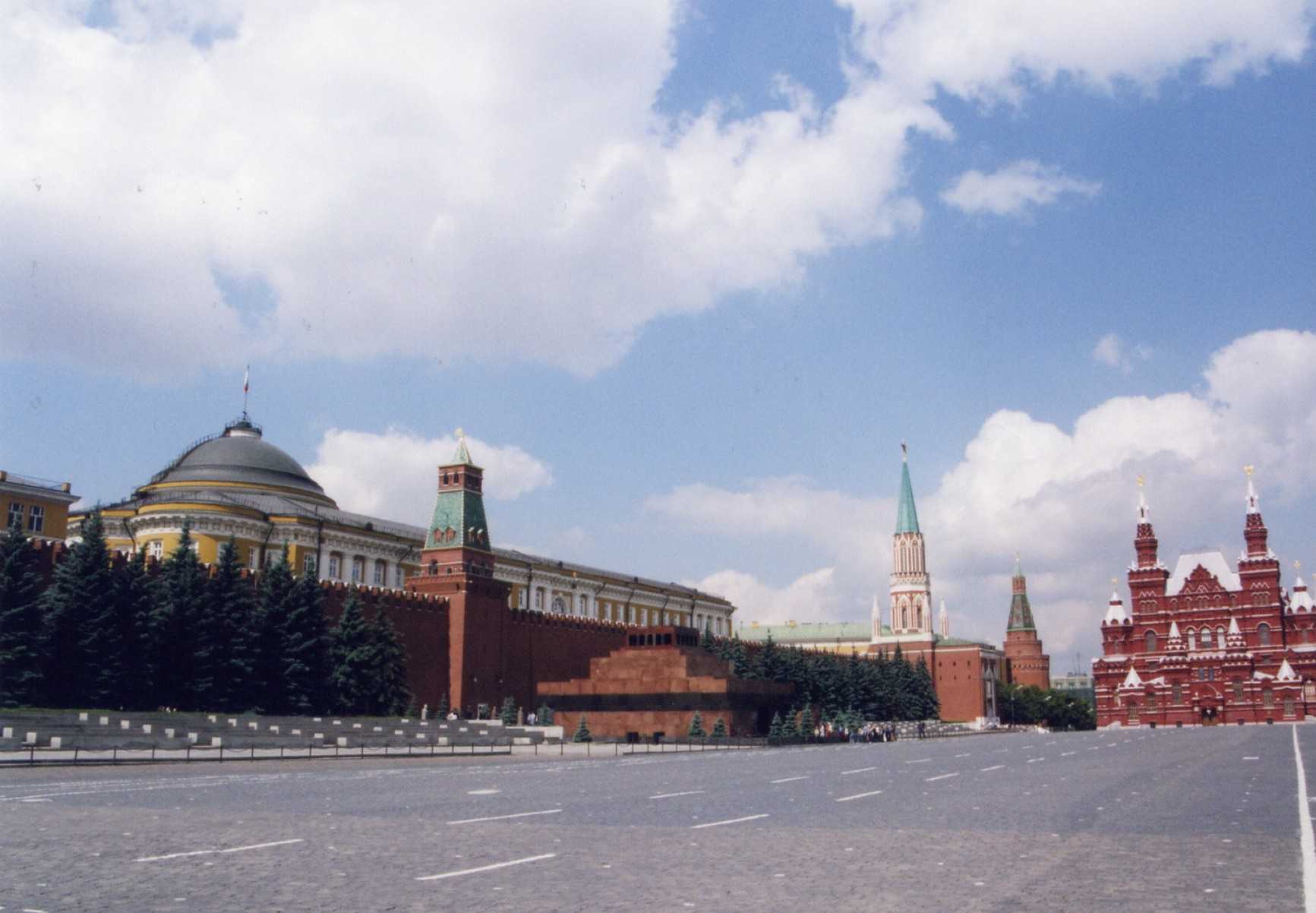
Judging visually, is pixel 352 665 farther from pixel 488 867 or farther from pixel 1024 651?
pixel 1024 651

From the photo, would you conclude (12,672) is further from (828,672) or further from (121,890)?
(828,672)

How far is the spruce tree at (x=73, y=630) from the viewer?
39344mm

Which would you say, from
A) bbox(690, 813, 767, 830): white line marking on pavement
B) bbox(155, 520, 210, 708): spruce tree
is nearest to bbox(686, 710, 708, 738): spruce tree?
bbox(155, 520, 210, 708): spruce tree

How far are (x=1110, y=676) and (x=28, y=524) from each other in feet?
286

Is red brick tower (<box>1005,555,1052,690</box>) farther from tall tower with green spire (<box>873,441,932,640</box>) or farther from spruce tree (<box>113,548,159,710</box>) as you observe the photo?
spruce tree (<box>113,548,159,710</box>)

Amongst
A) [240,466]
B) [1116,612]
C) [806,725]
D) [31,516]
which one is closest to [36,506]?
[31,516]

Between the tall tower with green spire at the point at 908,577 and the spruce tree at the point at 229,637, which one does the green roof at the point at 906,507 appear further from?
the spruce tree at the point at 229,637

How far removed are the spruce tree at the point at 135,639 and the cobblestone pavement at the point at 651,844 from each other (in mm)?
19266

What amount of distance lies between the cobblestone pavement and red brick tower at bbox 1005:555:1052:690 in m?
134

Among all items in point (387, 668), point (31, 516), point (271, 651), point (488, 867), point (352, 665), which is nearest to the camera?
point (488, 867)

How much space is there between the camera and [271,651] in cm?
4697

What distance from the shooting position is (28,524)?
5641 cm

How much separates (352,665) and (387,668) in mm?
2147

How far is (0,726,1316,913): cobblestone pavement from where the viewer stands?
8.20 metres
